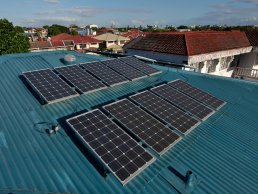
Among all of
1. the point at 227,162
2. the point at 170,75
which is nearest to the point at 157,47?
the point at 170,75

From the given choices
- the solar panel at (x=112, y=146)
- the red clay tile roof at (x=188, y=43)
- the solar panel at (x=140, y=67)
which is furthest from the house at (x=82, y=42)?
the solar panel at (x=112, y=146)

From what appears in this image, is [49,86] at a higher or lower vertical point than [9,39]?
higher

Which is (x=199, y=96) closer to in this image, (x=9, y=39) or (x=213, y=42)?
(x=213, y=42)

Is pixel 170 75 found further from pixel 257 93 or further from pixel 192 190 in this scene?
pixel 192 190

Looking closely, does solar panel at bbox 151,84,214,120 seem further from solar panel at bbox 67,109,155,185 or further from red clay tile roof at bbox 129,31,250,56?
red clay tile roof at bbox 129,31,250,56

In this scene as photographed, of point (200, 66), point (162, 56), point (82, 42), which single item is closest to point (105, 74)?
point (162, 56)

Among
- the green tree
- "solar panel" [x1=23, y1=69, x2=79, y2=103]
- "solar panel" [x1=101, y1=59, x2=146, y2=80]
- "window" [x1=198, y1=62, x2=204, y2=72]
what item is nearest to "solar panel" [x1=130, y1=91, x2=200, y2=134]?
"solar panel" [x1=101, y1=59, x2=146, y2=80]

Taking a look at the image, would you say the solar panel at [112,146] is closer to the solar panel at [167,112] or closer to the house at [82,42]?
the solar panel at [167,112]
